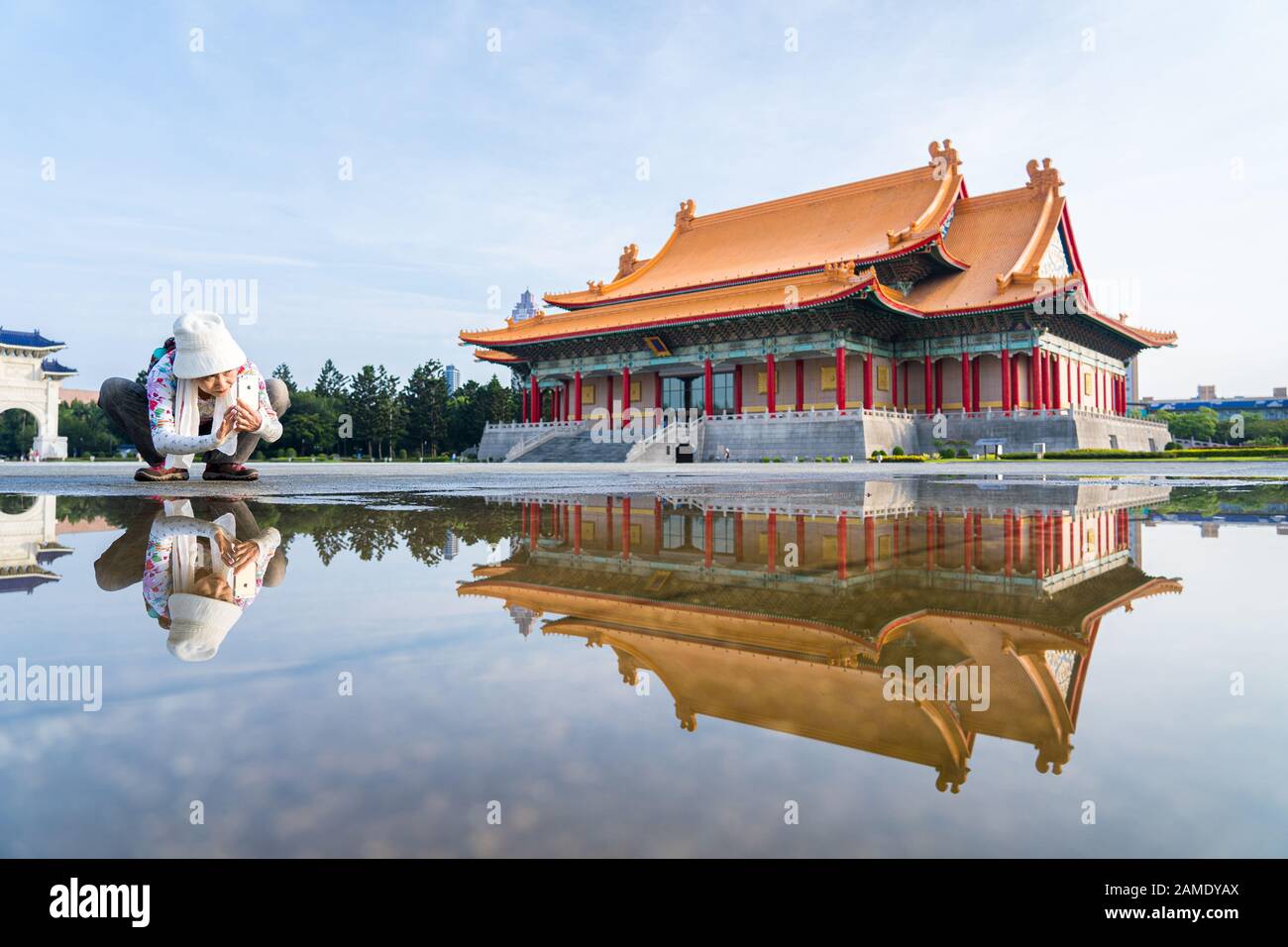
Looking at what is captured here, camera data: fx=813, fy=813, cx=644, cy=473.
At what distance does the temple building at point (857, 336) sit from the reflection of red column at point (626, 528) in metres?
21.3

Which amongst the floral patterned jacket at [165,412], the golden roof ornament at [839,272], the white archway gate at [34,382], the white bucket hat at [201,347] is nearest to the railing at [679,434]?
the golden roof ornament at [839,272]

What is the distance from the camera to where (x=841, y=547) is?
15.7ft

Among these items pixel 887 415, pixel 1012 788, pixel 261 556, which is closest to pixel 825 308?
pixel 887 415

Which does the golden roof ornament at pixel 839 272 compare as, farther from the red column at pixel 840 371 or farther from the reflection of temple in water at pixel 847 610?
the reflection of temple in water at pixel 847 610

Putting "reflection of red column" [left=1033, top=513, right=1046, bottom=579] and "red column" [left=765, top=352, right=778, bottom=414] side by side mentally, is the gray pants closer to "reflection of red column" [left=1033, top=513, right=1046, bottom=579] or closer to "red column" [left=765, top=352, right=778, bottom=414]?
"reflection of red column" [left=1033, top=513, right=1046, bottom=579]

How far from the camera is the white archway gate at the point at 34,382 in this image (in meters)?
47.9

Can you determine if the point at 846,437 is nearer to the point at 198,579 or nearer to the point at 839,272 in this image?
the point at 839,272

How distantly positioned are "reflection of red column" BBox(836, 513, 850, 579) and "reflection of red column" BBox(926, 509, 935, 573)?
1.32 ft

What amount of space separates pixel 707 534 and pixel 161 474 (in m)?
8.64

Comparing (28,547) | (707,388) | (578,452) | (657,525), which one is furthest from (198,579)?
(707,388)

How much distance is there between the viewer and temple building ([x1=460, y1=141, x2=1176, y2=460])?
30.6 metres
